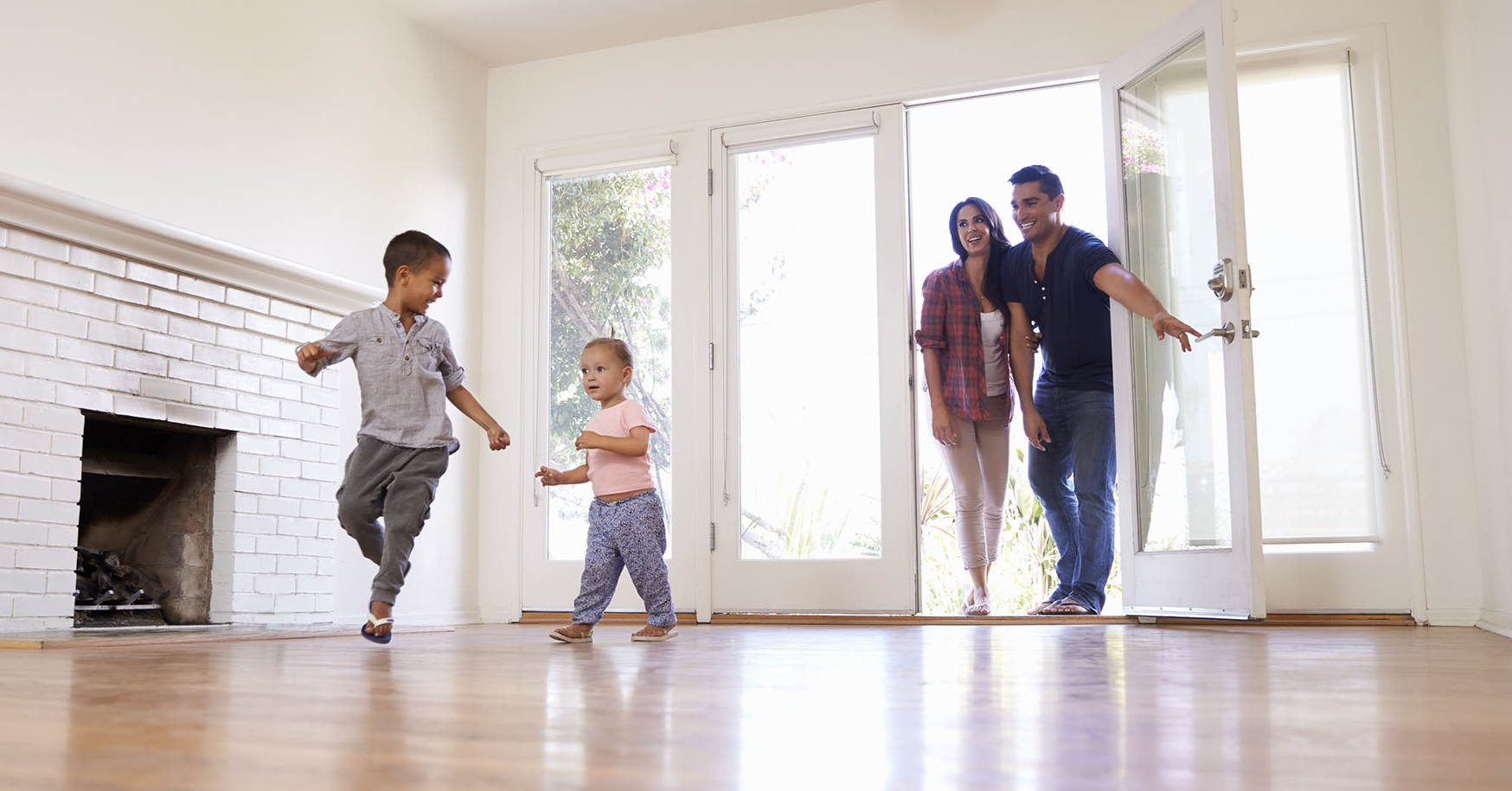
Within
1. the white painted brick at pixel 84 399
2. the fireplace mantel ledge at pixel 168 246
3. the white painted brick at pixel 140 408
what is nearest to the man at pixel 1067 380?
the fireplace mantel ledge at pixel 168 246

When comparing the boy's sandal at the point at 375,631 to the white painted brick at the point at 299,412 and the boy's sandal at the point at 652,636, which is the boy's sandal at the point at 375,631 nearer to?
the boy's sandal at the point at 652,636

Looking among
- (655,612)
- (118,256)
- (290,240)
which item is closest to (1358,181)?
(655,612)

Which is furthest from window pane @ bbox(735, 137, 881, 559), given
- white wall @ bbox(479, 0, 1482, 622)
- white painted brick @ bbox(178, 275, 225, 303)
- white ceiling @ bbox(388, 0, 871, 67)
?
white painted brick @ bbox(178, 275, 225, 303)

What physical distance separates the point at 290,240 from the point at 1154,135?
9.80 ft

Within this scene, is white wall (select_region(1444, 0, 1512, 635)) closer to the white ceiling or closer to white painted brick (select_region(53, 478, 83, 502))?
the white ceiling

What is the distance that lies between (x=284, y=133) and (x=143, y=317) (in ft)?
3.22

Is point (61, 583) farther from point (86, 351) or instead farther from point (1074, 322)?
point (1074, 322)

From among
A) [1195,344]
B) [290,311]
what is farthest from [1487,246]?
[290,311]

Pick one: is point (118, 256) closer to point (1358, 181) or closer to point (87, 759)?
point (87, 759)

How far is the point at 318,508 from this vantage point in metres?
4.14

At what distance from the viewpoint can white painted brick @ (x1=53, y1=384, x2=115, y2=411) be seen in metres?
3.23

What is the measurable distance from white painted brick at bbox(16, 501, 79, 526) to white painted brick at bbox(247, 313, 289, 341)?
87 centimetres

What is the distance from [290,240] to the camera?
13.6ft

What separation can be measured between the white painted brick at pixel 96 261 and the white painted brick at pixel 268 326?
0.51 meters
